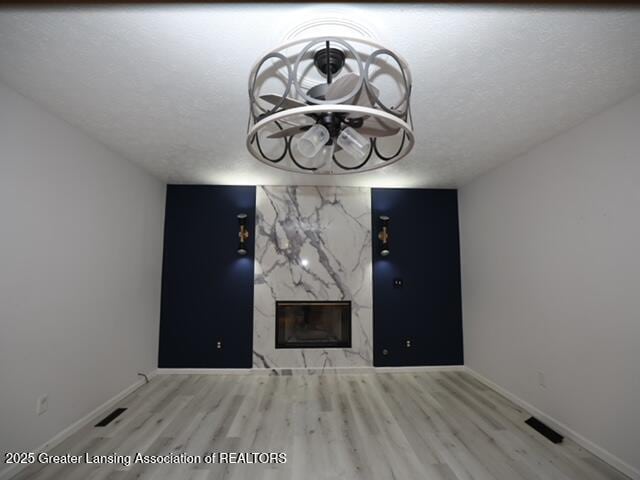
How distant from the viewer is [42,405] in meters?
2.15

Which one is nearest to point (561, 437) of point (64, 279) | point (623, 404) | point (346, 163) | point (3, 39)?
point (623, 404)

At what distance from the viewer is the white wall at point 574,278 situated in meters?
2.00

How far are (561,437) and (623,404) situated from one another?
2.13ft

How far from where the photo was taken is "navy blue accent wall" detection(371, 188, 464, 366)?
13.2 feet

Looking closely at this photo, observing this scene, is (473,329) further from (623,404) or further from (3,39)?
(3,39)

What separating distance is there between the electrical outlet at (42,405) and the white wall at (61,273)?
0.03m

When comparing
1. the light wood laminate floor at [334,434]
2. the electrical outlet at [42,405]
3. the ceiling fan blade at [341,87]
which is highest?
the ceiling fan blade at [341,87]

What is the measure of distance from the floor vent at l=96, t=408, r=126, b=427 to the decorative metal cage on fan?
2.91 meters

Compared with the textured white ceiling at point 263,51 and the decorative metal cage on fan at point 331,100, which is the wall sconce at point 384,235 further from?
the decorative metal cage on fan at point 331,100

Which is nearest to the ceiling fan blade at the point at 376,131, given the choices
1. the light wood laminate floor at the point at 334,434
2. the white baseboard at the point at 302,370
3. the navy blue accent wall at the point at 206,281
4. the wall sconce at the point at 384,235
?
the light wood laminate floor at the point at 334,434

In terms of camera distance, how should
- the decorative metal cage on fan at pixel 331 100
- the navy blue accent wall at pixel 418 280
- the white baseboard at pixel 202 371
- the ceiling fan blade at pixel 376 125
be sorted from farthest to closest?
the navy blue accent wall at pixel 418 280 < the white baseboard at pixel 202 371 < the ceiling fan blade at pixel 376 125 < the decorative metal cage on fan at pixel 331 100

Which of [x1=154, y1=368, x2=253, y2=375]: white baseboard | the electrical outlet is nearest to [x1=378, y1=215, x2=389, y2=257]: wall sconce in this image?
[x1=154, y1=368, x2=253, y2=375]: white baseboard

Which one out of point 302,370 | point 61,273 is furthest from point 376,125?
point 302,370

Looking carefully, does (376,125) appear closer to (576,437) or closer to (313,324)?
(576,437)
